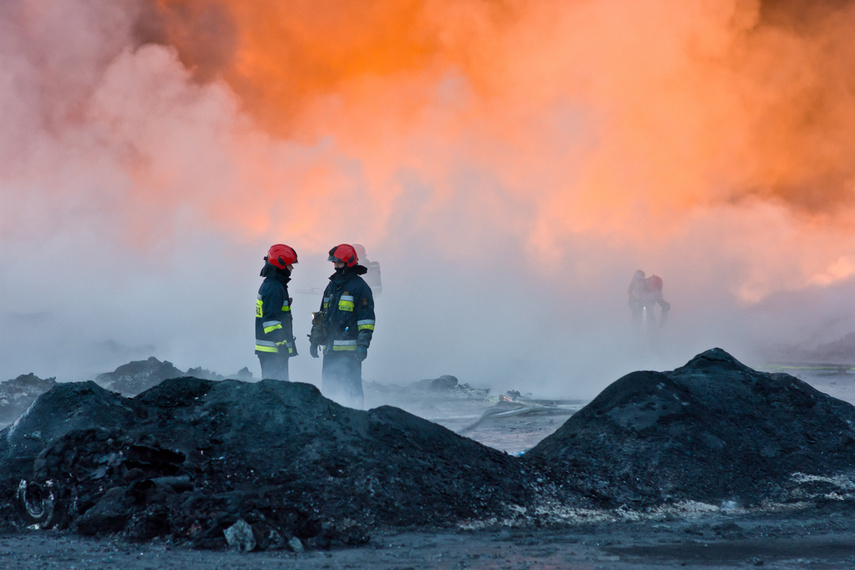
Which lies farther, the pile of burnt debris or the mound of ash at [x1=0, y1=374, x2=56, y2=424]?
the pile of burnt debris

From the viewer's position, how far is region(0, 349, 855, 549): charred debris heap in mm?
4531

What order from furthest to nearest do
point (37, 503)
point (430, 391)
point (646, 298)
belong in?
point (646, 298), point (430, 391), point (37, 503)

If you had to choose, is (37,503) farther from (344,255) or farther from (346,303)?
(344,255)

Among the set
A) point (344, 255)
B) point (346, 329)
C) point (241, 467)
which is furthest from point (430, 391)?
point (241, 467)

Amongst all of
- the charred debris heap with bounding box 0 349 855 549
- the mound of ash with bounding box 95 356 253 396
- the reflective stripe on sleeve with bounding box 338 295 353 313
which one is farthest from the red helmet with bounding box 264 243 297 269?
the mound of ash with bounding box 95 356 253 396

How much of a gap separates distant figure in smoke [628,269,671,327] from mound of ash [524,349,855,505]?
1374 cm

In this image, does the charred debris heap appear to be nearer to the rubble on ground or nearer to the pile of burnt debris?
the pile of burnt debris

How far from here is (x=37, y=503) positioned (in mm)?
4812

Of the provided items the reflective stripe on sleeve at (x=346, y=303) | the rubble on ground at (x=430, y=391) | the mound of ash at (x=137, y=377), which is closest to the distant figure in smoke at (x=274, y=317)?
the reflective stripe on sleeve at (x=346, y=303)

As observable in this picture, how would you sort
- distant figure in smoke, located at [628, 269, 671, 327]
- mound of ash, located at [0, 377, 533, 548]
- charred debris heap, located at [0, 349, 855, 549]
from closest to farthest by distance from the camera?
mound of ash, located at [0, 377, 533, 548] → charred debris heap, located at [0, 349, 855, 549] → distant figure in smoke, located at [628, 269, 671, 327]

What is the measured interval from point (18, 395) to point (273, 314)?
7.49 metres

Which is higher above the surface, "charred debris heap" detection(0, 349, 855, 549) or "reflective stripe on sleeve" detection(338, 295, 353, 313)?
"reflective stripe on sleeve" detection(338, 295, 353, 313)

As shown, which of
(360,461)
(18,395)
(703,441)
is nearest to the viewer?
(360,461)

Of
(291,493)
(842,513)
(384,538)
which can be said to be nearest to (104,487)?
(291,493)
